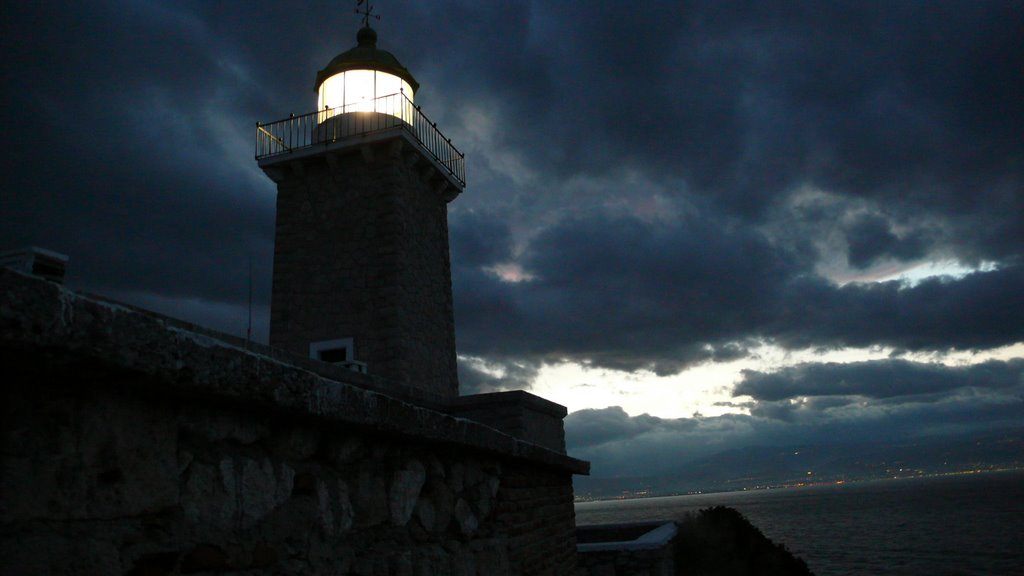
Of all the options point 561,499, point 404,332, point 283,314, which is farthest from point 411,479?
point 283,314

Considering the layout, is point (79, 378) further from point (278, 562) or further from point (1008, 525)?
point (1008, 525)

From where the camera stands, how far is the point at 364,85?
55.5ft

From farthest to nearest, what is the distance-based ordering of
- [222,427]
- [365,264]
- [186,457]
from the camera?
1. [365,264]
2. [222,427]
3. [186,457]

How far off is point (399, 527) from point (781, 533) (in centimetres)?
6844

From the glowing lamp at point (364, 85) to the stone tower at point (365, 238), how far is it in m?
0.03

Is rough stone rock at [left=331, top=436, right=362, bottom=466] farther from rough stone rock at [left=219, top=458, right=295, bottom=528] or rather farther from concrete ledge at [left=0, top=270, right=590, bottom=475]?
rough stone rock at [left=219, top=458, right=295, bottom=528]

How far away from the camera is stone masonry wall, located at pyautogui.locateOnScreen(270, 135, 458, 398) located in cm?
1429

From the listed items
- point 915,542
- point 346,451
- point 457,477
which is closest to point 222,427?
point 346,451

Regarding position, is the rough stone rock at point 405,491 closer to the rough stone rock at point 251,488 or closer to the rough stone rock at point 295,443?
the rough stone rock at point 295,443

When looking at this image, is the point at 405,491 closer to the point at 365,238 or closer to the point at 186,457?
the point at 186,457

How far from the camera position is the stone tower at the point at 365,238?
14.4 meters

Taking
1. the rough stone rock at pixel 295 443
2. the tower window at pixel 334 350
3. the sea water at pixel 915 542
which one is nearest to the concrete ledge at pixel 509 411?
the rough stone rock at pixel 295 443

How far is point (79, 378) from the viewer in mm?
1641

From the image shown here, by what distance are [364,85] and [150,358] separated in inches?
639
